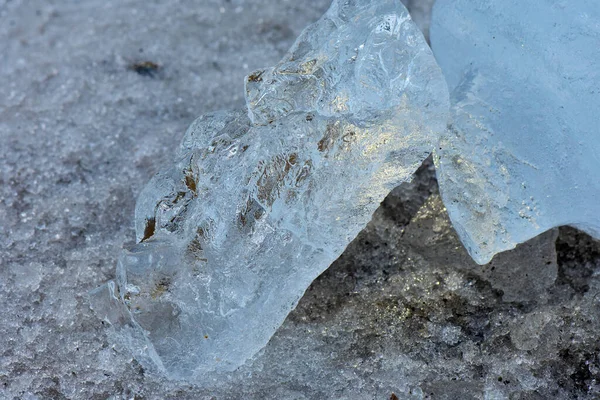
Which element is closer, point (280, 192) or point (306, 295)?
point (280, 192)

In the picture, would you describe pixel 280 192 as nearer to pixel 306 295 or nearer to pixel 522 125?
pixel 306 295

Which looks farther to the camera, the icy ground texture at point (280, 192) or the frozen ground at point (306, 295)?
the frozen ground at point (306, 295)

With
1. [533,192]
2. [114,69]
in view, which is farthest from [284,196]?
[114,69]

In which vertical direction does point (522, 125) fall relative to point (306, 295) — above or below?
above

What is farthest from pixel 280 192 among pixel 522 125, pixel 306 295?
pixel 522 125

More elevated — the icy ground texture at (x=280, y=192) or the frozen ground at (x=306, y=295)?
the icy ground texture at (x=280, y=192)

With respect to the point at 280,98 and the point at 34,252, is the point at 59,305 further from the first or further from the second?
the point at 280,98
